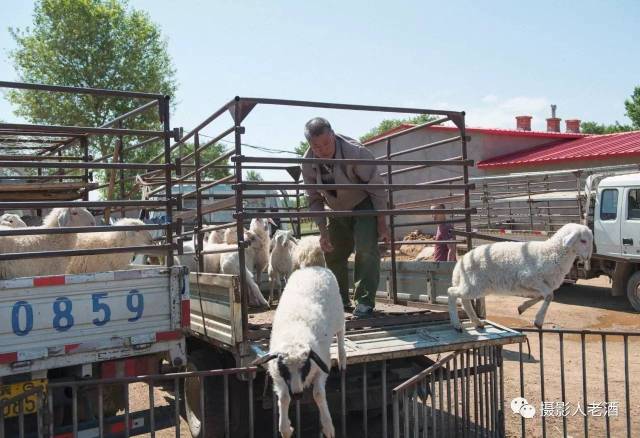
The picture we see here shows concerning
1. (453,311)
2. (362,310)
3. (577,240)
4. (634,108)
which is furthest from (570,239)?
(634,108)

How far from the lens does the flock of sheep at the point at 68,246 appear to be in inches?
191

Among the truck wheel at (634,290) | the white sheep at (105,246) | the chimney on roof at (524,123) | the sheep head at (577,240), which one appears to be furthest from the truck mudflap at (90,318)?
the chimney on roof at (524,123)

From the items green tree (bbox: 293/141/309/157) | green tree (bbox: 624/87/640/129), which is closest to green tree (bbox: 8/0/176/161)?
green tree (bbox: 293/141/309/157)

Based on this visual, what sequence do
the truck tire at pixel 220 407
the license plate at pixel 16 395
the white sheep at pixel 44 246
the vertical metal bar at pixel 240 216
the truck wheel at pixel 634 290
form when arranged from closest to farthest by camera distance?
the license plate at pixel 16 395
the vertical metal bar at pixel 240 216
the truck tire at pixel 220 407
the white sheep at pixel 44 246
the truck wheel at pixel 634 290

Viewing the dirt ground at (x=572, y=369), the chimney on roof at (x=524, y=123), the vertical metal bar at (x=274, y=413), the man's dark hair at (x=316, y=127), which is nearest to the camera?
the vertical metal bar at (x=274, y=413)

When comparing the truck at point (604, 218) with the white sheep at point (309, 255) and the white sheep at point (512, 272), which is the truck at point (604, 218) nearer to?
the white sheep at point (512, 272)

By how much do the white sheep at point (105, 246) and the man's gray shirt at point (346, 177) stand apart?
5.20ft

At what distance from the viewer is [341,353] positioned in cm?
414

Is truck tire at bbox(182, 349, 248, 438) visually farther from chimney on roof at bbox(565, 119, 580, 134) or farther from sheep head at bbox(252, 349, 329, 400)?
chimney on roof at bbox(565, 119, 580, 134)

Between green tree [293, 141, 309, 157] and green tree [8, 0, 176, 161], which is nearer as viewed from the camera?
green tree [293, 141, 309, 157]

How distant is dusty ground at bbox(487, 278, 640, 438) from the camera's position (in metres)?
5.50

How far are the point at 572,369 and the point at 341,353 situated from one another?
14.8ft

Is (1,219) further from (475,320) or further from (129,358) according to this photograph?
(475,320)

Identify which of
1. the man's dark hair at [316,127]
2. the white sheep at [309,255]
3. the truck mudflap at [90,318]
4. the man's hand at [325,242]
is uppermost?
the man's dark hair at [316,127]
